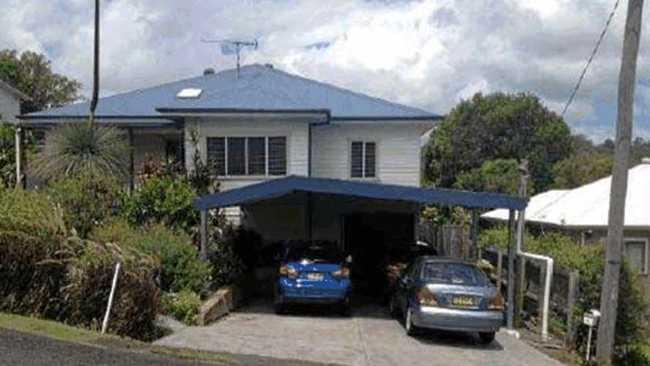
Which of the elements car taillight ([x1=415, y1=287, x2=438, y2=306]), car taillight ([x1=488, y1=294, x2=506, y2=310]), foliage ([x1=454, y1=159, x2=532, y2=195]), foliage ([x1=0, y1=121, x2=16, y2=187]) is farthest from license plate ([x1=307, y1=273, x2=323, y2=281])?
foliage ([x1=454, y1=159, x2=532, y2=195])

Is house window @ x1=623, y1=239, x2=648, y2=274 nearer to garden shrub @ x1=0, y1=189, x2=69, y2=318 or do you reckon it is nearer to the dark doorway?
the dark doorway

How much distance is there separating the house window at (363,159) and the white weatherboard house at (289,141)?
33 mm

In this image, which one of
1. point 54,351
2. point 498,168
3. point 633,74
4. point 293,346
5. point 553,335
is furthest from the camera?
point 498,168

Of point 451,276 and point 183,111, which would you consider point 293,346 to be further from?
point 183,111

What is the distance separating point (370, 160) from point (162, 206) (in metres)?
8.42

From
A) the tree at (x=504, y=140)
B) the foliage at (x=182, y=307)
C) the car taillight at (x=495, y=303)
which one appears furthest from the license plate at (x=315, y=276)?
the tree at (x=504, y=140)

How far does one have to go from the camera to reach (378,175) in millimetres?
28234

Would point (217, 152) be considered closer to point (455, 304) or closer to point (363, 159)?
point (363, 159)

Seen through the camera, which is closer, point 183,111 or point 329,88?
point 183,111

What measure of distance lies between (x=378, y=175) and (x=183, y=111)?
23.1 feet

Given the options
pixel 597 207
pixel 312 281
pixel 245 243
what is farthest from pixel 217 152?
pixel 597 207

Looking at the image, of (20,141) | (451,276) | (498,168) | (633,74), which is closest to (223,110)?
(20,141)

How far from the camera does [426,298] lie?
53.5ft

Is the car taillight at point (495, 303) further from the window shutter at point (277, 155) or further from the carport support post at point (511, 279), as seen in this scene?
the window shutter at point (277, 155)
